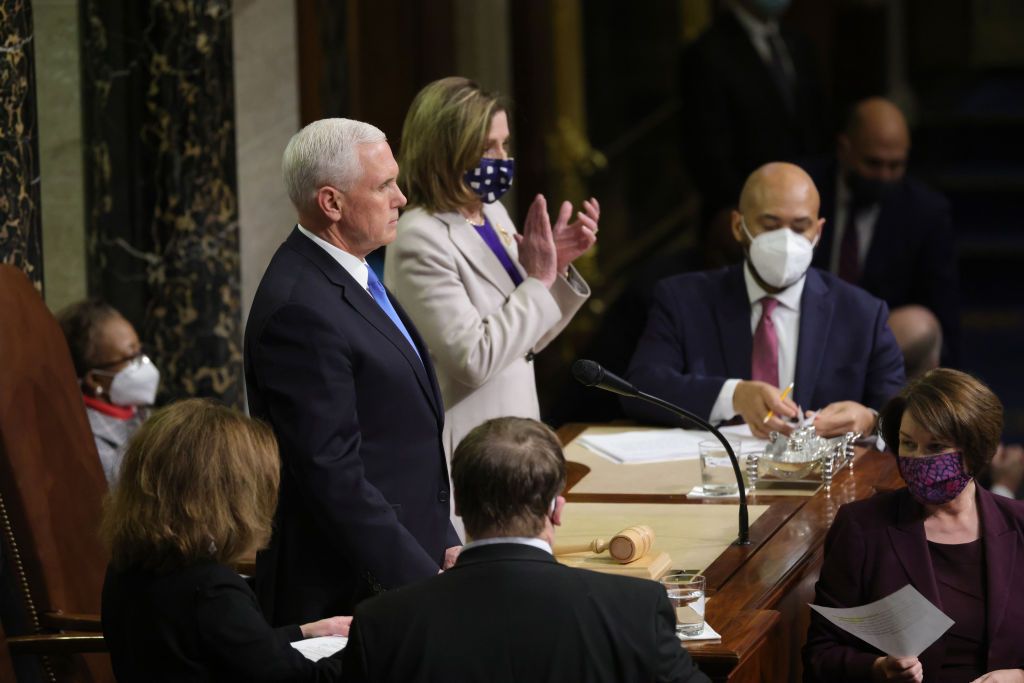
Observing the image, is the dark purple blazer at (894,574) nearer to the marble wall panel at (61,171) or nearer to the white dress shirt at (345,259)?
the white dress shirt at (345,259)

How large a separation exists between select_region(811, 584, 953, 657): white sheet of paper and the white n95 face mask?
2191 millimetres

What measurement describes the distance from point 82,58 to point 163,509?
321 centimetres

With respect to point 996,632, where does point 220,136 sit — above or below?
above

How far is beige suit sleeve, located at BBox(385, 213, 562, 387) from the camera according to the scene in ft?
13.5

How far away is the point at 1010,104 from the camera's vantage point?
9859mm

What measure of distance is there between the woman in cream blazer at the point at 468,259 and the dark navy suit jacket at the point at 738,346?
0.65 metres

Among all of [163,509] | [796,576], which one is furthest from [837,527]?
[163,509]

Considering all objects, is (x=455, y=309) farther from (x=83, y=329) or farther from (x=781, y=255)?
(x=83, y=329)

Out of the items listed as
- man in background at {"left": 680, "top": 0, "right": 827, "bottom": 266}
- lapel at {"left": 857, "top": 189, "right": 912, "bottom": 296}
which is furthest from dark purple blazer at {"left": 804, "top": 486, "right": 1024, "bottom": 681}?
man in background at {"left": 680, "top": 0, "right": 827, "bottom": 266}

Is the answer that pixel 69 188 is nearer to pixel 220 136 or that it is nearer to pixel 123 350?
pixel 220 136

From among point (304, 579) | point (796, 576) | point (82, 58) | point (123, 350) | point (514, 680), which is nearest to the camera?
point (514, 680)

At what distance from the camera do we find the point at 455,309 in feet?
13.6

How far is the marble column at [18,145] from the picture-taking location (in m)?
4.41

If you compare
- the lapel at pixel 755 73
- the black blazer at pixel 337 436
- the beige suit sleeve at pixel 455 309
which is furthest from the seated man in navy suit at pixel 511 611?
the lapel at pixel 755 73
